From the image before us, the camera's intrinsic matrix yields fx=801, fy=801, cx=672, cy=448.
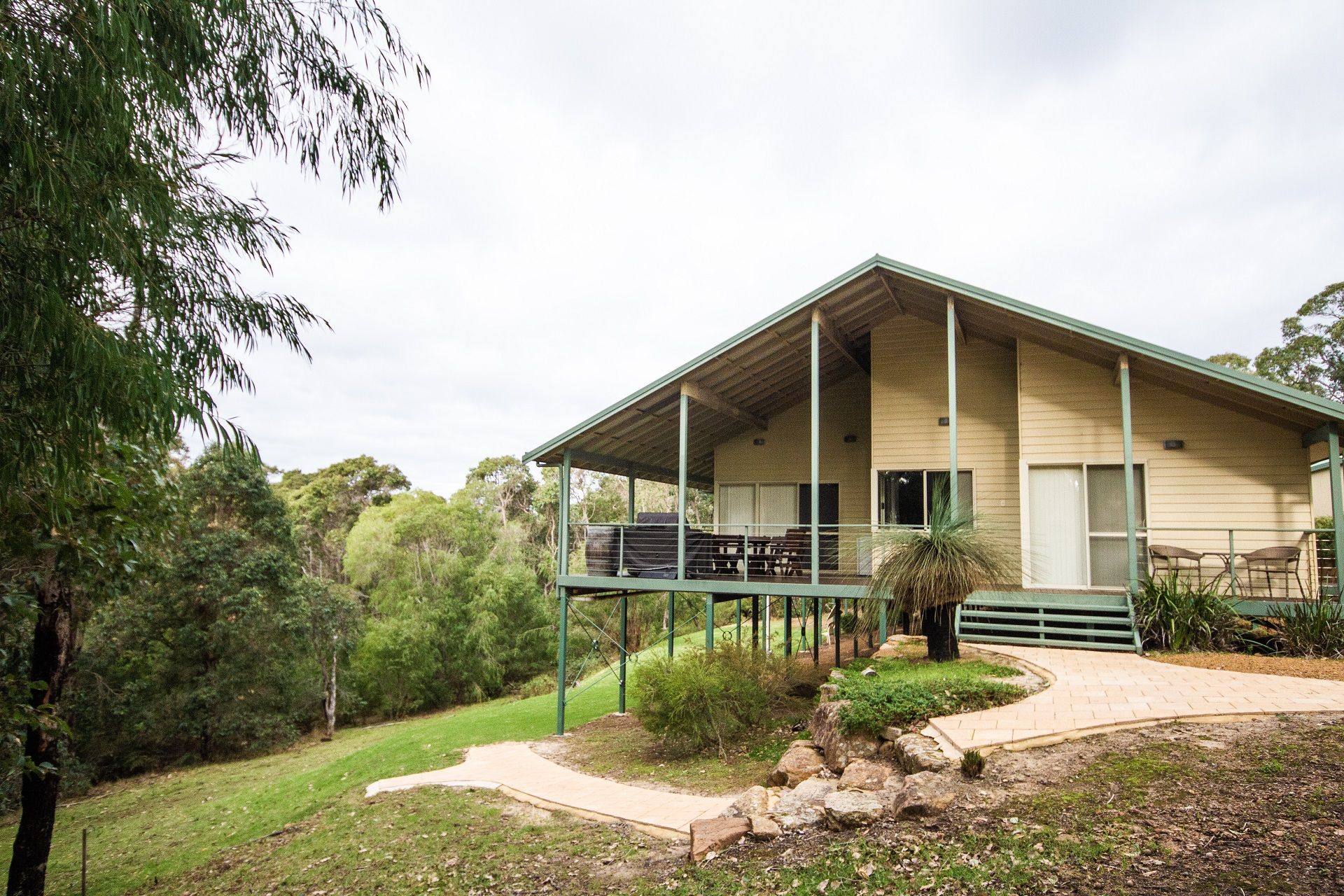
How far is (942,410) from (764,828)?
9.16m

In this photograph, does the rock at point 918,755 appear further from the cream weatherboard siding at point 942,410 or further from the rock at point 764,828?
the cream weatherboard siding at point 942,410

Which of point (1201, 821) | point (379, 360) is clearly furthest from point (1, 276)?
point (379, 360)

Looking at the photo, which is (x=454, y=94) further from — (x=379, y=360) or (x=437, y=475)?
(x=379, y=360)

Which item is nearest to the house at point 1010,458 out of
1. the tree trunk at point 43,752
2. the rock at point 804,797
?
the rock at point 804,797

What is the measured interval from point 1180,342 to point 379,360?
154 ft

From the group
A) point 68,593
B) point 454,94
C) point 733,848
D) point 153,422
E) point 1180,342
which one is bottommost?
point 733,848

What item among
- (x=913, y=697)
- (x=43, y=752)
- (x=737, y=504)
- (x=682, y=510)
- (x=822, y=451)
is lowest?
(x=43, y=752)

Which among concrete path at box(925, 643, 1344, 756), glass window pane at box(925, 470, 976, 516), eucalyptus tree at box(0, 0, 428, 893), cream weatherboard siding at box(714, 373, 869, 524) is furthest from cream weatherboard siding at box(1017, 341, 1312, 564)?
eucalyptus tree at box(0, 0, 428, 893)

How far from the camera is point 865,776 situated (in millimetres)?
5645

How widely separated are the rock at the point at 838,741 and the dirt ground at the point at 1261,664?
4.05 m

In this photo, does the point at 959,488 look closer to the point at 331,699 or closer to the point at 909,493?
the point at 909,493

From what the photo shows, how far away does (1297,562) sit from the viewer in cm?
1010

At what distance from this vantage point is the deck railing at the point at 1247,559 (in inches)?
387

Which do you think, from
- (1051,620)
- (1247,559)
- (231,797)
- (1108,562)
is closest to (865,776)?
(1051,620)
